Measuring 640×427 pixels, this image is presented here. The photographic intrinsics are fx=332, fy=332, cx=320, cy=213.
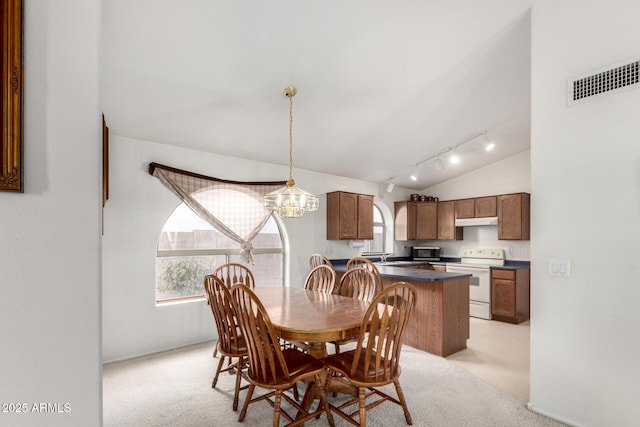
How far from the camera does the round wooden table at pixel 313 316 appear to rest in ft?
6.66

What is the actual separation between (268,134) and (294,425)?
9.50 feet

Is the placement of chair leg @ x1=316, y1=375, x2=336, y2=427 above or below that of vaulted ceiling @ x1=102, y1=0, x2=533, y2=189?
below

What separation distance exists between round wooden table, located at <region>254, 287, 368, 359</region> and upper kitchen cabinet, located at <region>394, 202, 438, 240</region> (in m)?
3.44

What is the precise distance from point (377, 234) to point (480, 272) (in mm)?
1905

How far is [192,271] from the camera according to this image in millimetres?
3990

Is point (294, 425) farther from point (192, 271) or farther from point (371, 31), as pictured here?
point (371, 31)

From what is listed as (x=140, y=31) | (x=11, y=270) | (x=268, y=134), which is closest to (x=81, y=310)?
(x=11, y=270)

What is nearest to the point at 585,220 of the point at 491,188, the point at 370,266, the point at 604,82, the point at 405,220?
the point at 604,82

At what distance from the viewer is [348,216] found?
16.8 ft

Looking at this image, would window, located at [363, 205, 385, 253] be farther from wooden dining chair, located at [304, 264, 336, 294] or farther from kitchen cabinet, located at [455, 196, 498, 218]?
wooden dining chair, located at [304, 264, 336, 294]

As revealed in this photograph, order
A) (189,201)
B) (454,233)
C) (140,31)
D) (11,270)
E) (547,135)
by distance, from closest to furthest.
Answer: (11,270) < (140,31) < (547,135) < (189,201) < (454,233)

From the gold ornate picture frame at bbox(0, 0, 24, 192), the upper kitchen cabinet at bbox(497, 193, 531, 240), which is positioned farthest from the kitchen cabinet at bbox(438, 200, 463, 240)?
the gold ornate picture frame at bbox(0, 0, 24, 192)

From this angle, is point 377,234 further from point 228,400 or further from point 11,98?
point 11,98

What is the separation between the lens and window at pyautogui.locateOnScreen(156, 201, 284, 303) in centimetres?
380
